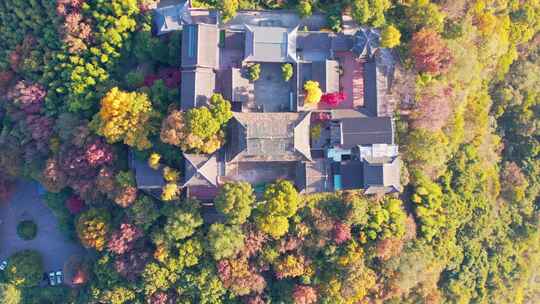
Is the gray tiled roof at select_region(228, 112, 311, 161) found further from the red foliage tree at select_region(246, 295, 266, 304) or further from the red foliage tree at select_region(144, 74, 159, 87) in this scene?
the red foliage tree at select_region(246, 295, 266, 304)

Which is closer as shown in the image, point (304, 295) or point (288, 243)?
point (288, 243)

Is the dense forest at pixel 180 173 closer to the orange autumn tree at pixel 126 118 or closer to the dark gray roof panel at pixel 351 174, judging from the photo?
the orange autumn tree at pixel 126 118

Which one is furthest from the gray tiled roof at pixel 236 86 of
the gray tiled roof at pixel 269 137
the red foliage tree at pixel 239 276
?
the red foliage tree at pixel 239 276

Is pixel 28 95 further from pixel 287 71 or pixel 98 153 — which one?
pixel 287 71

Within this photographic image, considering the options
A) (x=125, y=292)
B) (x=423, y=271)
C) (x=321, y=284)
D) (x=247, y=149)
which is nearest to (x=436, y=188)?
(x=423, y=271)

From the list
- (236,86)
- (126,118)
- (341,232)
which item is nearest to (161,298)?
(126,118)

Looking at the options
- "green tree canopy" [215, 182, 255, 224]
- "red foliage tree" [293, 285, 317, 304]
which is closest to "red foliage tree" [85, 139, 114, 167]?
"green tree canopy" [215, 182, 255, 224]
